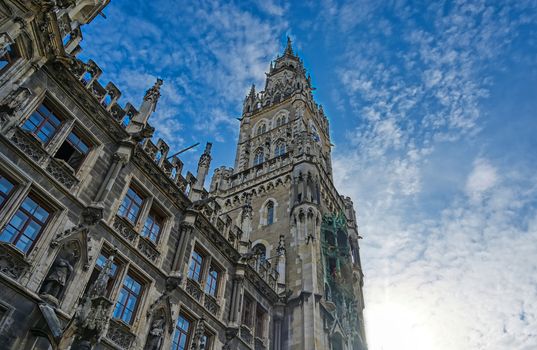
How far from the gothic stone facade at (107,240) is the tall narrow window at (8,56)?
1.3 inches

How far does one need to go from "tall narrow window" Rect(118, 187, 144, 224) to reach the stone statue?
3.39m

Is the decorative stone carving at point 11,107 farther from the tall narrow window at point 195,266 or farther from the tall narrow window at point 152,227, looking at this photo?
the tall narrow window at point 195,266

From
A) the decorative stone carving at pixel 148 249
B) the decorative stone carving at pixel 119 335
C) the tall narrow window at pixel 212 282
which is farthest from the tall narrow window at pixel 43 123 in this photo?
the tall narrow window at pixel 212 282

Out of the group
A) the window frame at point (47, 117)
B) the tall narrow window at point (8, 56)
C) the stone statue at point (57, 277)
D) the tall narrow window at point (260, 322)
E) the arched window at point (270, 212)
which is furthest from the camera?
the arched window at point (270, 212)

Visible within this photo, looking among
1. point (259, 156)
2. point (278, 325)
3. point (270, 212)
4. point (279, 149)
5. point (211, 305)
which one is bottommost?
point (211, 305)

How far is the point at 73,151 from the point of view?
655 inches

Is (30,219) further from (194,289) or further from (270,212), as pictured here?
(270,212)

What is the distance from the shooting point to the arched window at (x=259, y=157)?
43116 millimetres

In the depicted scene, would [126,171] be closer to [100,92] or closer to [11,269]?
[100,92]

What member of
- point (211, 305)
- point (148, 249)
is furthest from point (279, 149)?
point (148, 249)

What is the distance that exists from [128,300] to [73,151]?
19.4ft

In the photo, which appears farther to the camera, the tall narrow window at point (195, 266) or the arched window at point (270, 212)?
the arched window at point (270, 212)

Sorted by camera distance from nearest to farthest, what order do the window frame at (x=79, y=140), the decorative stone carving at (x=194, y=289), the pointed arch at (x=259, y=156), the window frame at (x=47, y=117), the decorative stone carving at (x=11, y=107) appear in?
the decorative stone carving at (x=11, y=107) → the window frame at (x=47, y=117) → the window frame at (x=79, y=140) → the decorative stone carving at (x=194, y=289) → the pointed arch at (x=259, y=156)

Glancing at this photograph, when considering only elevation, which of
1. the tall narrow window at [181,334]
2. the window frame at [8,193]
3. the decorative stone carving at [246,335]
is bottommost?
the tall narrow window at [181,334]
